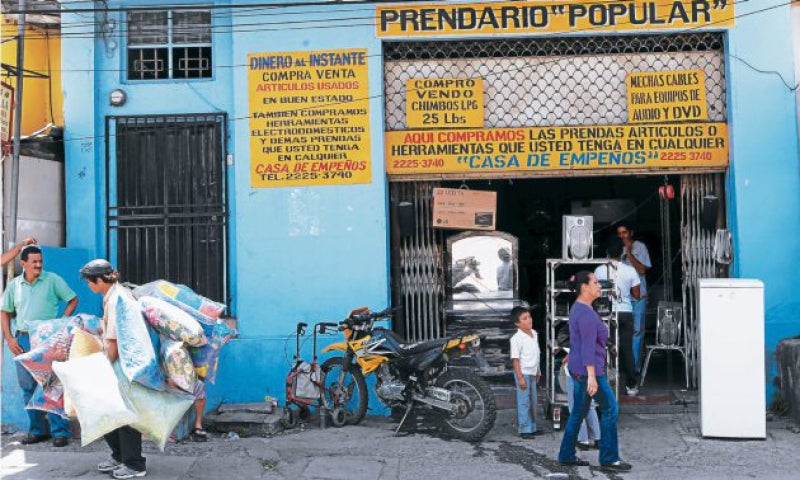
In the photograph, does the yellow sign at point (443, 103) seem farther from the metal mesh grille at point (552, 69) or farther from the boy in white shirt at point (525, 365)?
the boy in white shirt at point (525, 365)

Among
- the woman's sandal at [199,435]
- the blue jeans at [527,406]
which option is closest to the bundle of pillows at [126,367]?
the woman's sandal at [199,435]

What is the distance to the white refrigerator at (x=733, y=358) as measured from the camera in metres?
8.05

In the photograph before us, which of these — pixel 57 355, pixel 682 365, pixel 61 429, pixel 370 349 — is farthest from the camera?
pixel 682 365

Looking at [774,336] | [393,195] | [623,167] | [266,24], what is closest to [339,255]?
[393,195]

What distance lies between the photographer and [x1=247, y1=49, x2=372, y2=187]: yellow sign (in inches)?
380

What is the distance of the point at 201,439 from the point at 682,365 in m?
6.51

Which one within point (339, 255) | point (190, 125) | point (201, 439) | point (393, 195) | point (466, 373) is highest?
point (190, 125)

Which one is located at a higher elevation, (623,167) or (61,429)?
(623,167)

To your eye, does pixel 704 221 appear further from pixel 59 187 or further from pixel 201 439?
pixel 59 187

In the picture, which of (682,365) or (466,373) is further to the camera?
(682,365)

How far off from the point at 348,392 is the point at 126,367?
113 inches

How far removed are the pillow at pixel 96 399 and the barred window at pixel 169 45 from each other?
176 inches

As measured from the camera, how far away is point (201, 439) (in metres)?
8.44

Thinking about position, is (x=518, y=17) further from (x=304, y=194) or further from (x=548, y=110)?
(x=304, y=194)
